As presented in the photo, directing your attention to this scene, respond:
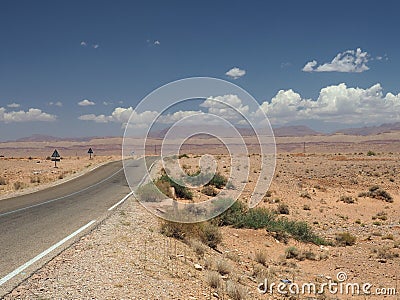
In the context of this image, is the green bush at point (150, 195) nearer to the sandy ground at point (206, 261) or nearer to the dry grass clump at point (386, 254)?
the sandy ground at point (206, 261)

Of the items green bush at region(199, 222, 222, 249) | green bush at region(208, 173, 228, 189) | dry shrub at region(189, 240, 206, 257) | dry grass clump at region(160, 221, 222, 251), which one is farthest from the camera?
green bush at region(208, 173, 228, 189)

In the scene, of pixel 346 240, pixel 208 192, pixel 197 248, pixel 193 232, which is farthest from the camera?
pixel 208 192

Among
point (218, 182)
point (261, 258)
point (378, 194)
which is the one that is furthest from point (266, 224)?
point (378, 194)

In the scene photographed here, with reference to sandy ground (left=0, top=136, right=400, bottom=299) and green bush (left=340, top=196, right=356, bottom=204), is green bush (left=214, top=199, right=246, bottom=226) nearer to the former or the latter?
sandy ground (left=0, top=136, right=400, bottom=299)

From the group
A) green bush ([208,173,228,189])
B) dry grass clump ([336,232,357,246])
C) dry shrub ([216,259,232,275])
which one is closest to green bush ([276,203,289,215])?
green bush ([208,173,228,189])

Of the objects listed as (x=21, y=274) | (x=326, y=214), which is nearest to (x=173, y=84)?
(x=21, y=274)

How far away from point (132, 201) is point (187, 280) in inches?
400

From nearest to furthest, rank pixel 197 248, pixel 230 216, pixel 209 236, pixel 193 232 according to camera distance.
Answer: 1. pixel 197 248
2. pixel 193 232
3. pixel 209 236
4. pixel 230 216

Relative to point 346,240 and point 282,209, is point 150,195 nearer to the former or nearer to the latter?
point 282,209

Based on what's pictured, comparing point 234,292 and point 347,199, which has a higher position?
point 234,292

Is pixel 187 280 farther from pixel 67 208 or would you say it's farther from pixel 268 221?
pixel 268 221

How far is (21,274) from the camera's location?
6746mm

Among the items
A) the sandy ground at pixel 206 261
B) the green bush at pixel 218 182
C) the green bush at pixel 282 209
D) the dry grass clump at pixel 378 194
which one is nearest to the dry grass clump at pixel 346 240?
the sandy ground at pixel 206 261

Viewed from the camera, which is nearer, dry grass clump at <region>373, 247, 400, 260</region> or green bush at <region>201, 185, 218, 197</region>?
dry grass clump at <region>373, 247, 400, 260</region>
